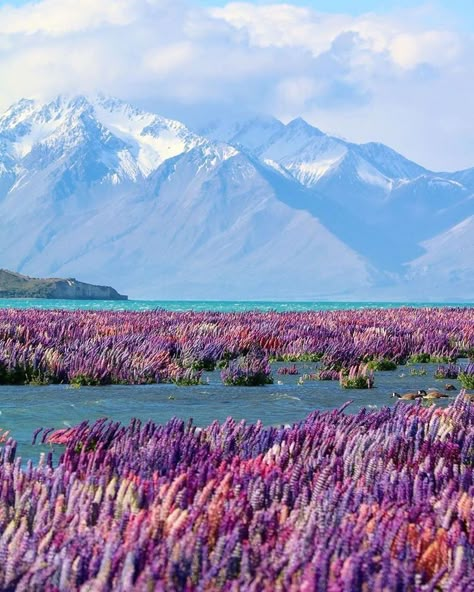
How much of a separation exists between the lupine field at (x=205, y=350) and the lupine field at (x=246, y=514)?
8009 mm

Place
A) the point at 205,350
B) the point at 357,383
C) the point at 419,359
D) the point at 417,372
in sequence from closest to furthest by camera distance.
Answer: the point at 357,383 → the point at 417,372 → the point at 205,350 → the point at 419,359

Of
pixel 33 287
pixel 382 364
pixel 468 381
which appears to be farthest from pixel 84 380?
pixel 33 287

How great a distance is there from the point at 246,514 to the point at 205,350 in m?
14.2

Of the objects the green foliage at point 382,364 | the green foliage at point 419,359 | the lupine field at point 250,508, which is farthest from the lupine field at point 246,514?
the green foliage at point 419,359

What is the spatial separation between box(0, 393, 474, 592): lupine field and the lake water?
2.46 metres

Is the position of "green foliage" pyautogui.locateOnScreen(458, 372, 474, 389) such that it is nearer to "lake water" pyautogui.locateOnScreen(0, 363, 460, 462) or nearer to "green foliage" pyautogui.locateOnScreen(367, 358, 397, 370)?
"lake water" pyautogui.locateOnScreen(0, 363, 460, 462)

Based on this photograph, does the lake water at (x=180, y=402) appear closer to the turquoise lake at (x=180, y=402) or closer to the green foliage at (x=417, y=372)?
the turquoise lake at (x=180, y=402)

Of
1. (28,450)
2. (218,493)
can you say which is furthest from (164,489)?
(28,450)

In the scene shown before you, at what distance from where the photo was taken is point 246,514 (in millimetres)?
4824

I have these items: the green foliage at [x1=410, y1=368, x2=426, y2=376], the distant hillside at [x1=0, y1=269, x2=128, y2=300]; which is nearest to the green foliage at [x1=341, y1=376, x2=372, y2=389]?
the green foliage at [x1=410, y1=368, x2=426, y2=376]

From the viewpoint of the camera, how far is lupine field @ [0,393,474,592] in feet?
12.3

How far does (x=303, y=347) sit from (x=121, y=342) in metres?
5.09

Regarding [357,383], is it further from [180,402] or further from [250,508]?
[250,508]

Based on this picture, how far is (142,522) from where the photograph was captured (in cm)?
430
